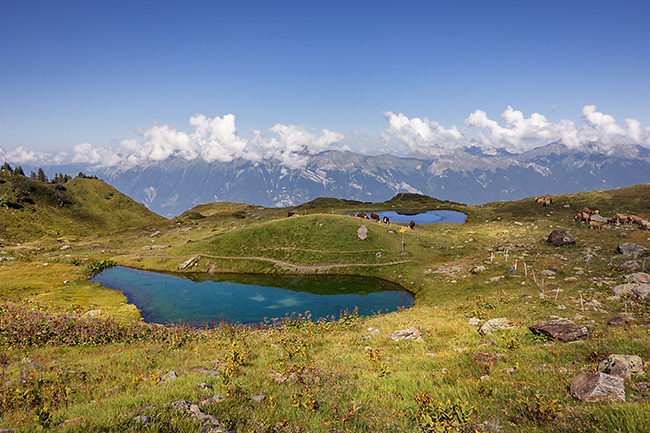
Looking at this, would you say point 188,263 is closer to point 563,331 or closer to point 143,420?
point 143,420

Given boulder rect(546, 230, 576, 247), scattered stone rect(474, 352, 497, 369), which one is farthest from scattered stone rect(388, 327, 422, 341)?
boulder rect(546, 230, 576, 247)

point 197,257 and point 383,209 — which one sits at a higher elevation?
point 383,209

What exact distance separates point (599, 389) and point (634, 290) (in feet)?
92.4

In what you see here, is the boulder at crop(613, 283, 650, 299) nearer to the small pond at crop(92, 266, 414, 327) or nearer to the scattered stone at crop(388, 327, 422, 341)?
the scattered stone at crop(388, 327, 422, 341)

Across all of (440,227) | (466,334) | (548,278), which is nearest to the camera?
(466,334)

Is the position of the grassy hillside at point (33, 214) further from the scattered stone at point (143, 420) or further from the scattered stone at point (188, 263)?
the scattered stone at point (143, 420)

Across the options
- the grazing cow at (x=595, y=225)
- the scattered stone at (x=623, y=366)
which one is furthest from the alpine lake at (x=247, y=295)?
the grazing cow at (x=595, y=225)

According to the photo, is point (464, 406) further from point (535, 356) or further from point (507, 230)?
point (507, 230)

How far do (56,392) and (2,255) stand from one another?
10563cm

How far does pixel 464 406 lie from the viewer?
11.0 metres

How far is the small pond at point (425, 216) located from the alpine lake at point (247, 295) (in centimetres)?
5820

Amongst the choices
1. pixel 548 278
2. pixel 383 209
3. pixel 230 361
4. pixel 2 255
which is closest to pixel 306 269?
pixel 548 278

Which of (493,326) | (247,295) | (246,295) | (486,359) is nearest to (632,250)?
(493,326)

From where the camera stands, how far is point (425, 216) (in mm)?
125438
